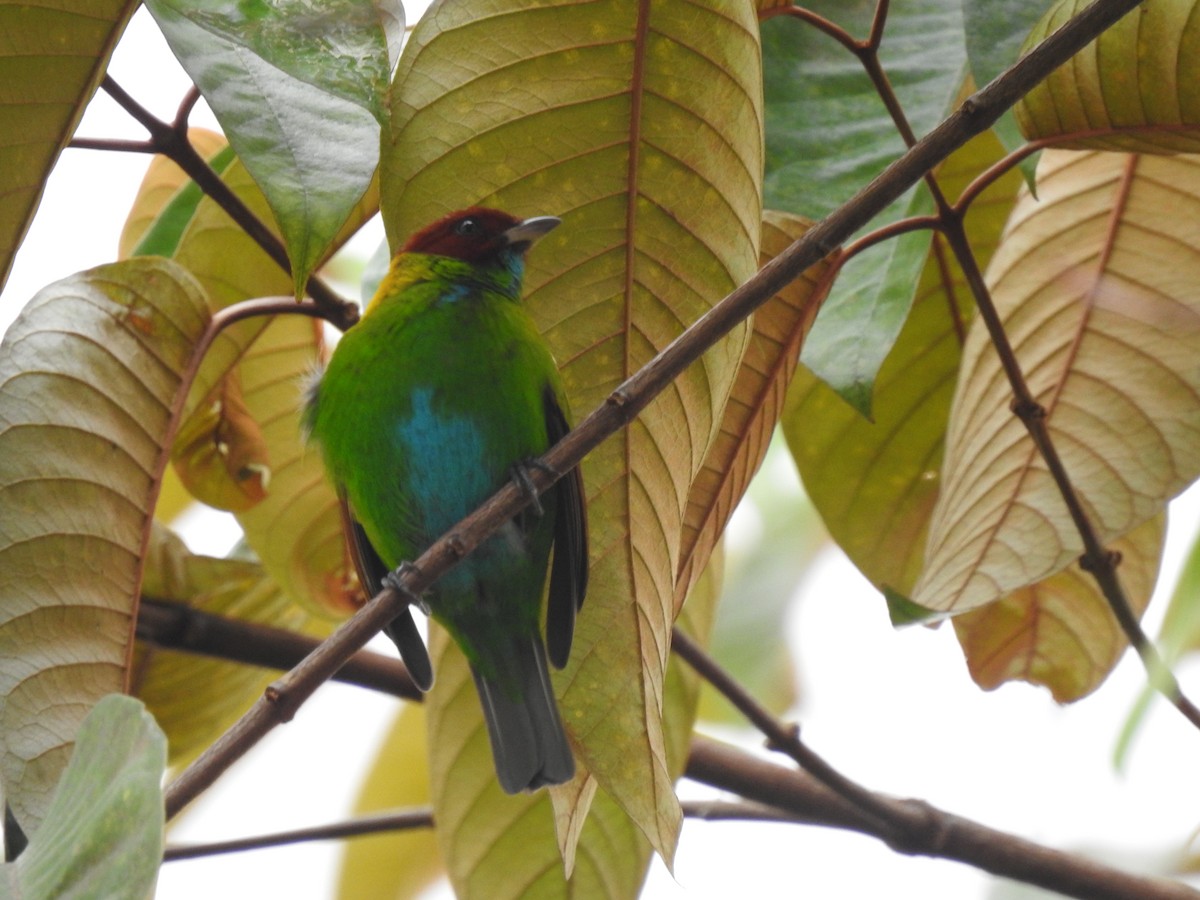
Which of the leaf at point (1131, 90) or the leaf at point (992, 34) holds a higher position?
the leaf at point (992, 34)

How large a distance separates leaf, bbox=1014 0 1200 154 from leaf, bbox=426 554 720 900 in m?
0.99

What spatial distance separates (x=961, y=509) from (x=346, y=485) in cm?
127

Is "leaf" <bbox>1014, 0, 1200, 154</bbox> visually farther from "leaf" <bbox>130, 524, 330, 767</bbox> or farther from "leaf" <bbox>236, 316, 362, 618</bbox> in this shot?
"leaf" <bbox>130, 524, 330, 767</bbox>

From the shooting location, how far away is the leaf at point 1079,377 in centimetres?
212

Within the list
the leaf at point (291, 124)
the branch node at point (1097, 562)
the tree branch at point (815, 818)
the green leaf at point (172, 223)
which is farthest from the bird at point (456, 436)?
the leaf at point (291, 124)

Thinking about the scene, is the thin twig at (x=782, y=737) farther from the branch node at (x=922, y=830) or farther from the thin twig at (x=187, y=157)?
the thin twig at (x=187, y=157)

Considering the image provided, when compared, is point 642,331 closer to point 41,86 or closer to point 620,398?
point 620,398

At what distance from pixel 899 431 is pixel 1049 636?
1.50 feet

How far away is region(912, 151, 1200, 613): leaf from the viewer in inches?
Answer: 83.4

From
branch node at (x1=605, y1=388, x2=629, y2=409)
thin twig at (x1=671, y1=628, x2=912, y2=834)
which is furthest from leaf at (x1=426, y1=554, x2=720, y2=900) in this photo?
branch node at (x1=605, y1=388, x2=629, y2=409)

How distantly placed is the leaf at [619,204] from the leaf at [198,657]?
1050 millimetres

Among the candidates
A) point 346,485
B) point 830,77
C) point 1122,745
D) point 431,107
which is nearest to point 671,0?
point 431,107

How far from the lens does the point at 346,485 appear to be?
2918 millimetres

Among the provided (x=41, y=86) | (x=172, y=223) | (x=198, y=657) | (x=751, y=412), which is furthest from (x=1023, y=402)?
(x=198, y=657)
